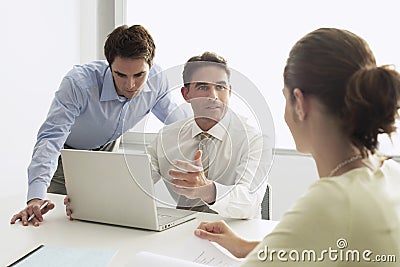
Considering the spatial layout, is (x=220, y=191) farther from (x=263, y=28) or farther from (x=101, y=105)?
(x=263, y=28)

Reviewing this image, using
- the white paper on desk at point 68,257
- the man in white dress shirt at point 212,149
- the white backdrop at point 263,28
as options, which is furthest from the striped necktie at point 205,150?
the white backdrop at point 263,28

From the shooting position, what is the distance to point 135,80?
6.60 feet

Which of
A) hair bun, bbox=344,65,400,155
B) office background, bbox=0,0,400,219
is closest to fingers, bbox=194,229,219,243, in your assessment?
hair bun, bbox=344,65,400,155

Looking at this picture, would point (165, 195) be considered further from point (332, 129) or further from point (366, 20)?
point (366, 20)

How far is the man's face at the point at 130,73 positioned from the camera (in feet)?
6.41

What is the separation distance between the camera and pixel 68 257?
1295 mm

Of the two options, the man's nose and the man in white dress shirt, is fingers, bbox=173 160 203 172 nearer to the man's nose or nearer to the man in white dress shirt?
the man in white dress shirt

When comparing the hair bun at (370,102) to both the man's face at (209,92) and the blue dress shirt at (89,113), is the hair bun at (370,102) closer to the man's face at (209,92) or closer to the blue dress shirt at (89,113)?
the man's face at (209,92)

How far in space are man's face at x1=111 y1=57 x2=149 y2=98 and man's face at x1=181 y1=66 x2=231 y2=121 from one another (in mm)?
493

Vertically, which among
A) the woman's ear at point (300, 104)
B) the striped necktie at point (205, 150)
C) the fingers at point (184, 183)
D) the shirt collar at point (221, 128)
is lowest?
the fingers at point (184, 183)

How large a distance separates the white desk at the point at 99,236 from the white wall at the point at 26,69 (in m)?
1.47

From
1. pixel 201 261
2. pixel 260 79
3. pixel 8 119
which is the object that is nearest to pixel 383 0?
pixel 260 79

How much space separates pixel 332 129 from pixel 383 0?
6.79ft

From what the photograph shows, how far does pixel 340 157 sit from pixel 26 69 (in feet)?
8.66
